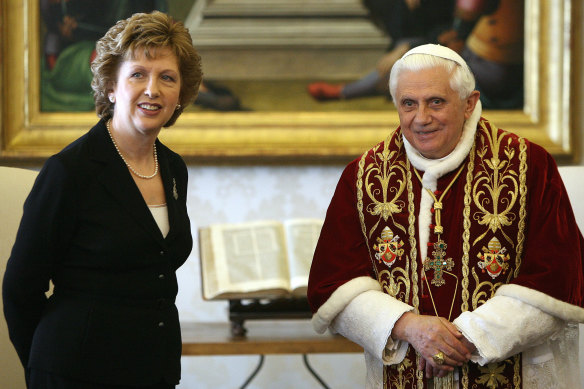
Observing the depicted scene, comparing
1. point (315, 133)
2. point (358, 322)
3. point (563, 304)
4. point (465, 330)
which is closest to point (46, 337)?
point (358, 322)

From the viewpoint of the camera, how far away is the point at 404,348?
8.51 feet

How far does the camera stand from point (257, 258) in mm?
3674

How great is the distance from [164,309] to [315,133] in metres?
2.11

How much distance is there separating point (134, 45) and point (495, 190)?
49.4 inches

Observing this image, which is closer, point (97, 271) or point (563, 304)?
point (97, 271)

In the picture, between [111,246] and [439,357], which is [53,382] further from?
[439,357]

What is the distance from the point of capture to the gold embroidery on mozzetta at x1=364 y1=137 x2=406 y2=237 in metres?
2.72

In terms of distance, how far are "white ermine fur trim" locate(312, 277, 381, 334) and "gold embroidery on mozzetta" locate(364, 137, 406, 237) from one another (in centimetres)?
18

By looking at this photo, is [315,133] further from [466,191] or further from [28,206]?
[28,206]

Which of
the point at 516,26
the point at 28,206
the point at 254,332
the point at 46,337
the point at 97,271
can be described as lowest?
the point at 254,332

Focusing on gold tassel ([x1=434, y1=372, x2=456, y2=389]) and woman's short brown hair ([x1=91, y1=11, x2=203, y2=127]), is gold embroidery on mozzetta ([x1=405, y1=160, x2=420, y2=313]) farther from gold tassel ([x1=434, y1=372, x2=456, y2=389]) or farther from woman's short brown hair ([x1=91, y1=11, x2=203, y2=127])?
woman's short brown hair ([x1=91, y1=11, x2=203, y2=127])

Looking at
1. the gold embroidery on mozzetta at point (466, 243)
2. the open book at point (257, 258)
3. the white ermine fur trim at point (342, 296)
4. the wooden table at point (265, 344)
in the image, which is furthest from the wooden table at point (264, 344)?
the gold embroidery on mozzetta at point (466, 243)

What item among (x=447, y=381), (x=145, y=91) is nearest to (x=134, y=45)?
(x=145, y=91)

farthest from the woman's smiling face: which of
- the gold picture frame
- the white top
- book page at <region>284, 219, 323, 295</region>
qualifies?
the gold picture frame
